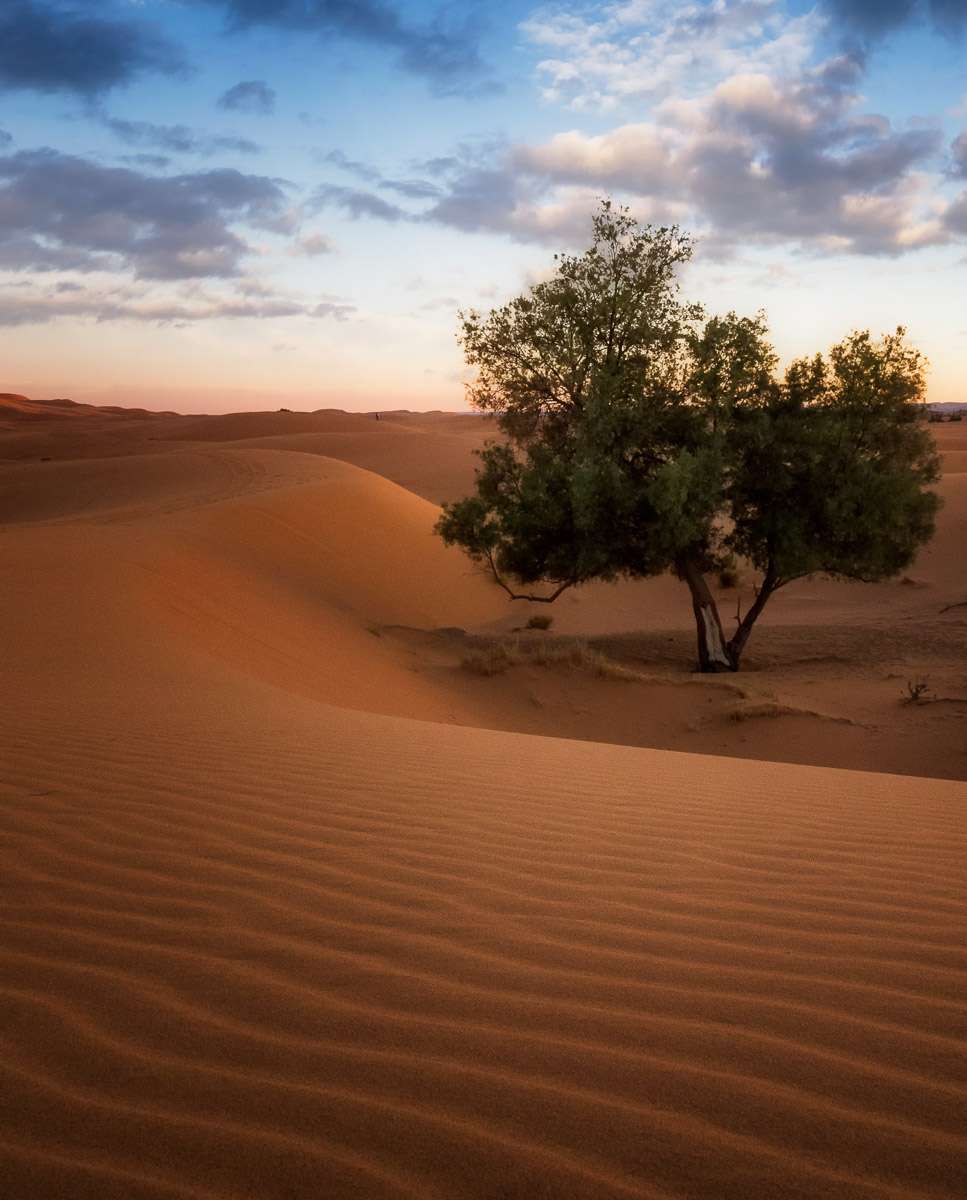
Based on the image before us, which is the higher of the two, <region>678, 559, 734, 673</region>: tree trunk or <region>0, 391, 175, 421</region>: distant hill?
<region>0, 391, 175, 421</region>: distant hill

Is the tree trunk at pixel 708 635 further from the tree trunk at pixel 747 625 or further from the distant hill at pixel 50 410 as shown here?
the distant hill at pixel 50 410

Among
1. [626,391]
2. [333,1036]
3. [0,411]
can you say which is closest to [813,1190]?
[333,1036]

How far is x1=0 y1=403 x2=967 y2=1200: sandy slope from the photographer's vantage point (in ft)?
6.95

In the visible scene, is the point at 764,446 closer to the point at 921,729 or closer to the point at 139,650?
the point at 921,729

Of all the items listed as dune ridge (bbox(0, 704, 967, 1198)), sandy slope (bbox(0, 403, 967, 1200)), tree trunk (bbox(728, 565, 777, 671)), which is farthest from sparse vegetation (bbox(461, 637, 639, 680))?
dune ridge (bbox(0, 704, 967, 1198))

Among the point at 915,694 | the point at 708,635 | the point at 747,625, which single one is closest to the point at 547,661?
the point at 708,635

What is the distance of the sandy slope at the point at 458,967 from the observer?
212 cm

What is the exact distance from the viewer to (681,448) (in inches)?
601

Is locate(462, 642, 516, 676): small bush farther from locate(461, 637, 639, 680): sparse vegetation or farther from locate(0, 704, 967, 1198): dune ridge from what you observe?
locate(0, 704, 967, 1198): dune ridge

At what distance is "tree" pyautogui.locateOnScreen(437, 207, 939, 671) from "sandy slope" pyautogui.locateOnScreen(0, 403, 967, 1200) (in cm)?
784

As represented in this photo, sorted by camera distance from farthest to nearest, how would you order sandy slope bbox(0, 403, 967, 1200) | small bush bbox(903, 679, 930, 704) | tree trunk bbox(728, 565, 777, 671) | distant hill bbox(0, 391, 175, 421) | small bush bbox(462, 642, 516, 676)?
distant hill bbox(0, 391, 175, 421), tree trunk bbox(728, 565, 777, 671), small bush bbox(462, 642, 516, 676), small bush bbox(903, 679, 930, 704), sandy slope bbox(0, 403, 967, 1200)

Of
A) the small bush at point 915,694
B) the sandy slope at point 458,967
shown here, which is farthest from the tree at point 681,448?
the sandy slope at point 458,967

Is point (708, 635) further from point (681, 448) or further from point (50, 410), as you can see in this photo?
point (50, 410)

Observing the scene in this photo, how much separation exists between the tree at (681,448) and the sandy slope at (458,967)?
25.7 ft
